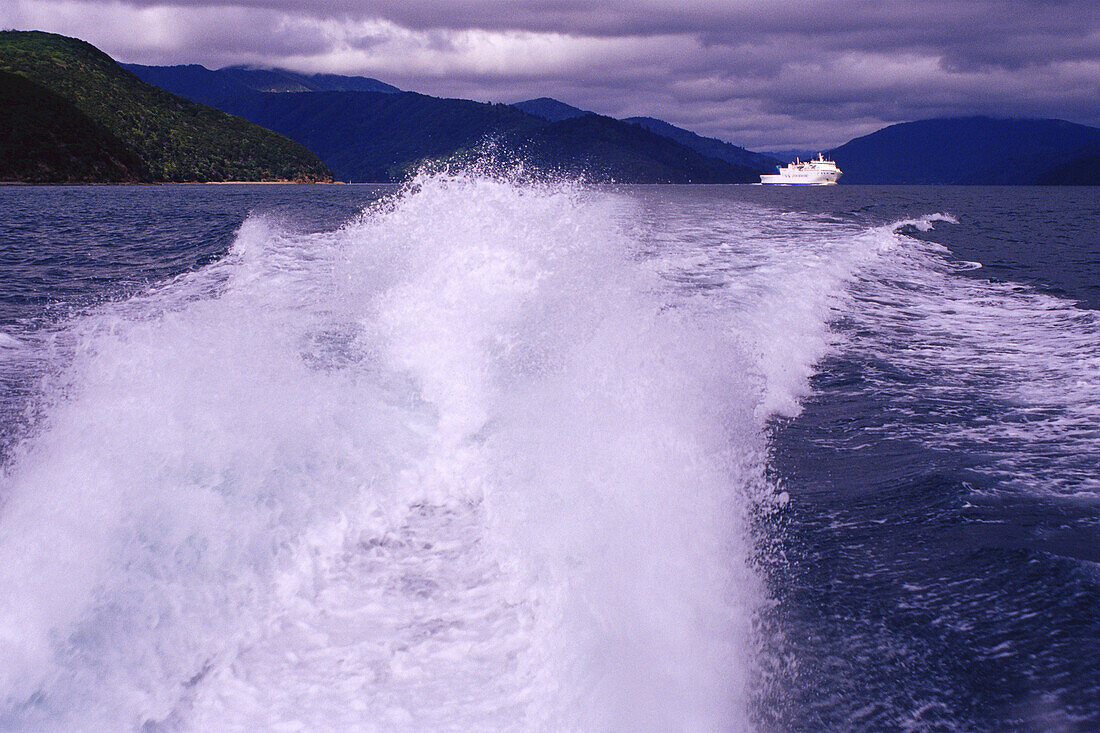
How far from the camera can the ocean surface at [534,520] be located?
3650mm

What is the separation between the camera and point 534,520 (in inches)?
A: 199

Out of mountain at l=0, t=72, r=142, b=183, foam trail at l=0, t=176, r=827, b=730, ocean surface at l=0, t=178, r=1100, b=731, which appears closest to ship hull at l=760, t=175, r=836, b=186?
mountain at l=0, t=72, r=142, b=183

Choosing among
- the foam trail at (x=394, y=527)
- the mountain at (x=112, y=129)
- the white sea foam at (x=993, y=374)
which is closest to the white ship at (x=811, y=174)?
the mountain at (x=112, y=129)

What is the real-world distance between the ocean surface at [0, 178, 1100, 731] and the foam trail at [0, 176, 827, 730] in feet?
0.07

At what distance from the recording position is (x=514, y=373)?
24.1 ft

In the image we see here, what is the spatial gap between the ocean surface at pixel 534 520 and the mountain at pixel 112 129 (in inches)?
3830

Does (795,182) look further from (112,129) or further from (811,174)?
(112,129)

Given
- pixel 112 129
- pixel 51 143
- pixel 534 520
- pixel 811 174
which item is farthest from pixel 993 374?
pixel 811 174


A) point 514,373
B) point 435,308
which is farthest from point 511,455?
point 435,308

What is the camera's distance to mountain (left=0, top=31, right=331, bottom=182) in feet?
292

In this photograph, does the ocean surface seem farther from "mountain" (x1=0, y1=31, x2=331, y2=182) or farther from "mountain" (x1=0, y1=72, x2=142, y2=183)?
"mountain" (x1=0, y1=31, x2=331, y2=182)

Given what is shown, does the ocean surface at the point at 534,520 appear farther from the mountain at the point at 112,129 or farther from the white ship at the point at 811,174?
the white ship at the point at 811,174

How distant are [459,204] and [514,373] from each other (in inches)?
289

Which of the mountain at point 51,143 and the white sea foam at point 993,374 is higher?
the mountain at point 51,143
